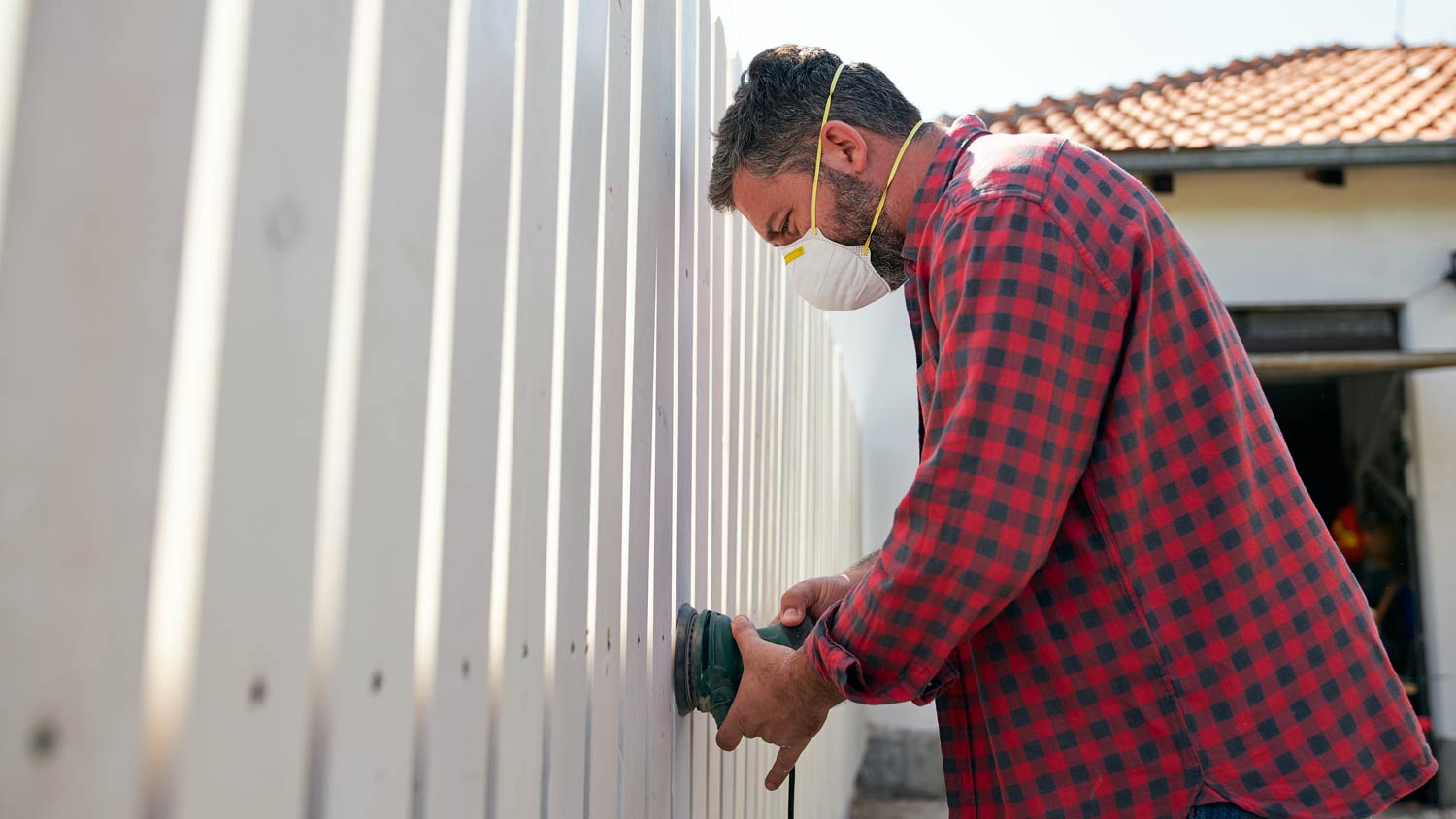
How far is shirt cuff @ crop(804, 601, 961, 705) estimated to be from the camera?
1445 mm

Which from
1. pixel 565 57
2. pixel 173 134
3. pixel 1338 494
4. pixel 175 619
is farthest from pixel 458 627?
pixel 1338 494

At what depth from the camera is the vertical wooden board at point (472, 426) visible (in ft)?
2.68

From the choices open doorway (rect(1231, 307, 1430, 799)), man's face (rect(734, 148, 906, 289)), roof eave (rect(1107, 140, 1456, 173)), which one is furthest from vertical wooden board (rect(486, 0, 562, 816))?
roof eave (rect(1107, 140, 1456, 173))

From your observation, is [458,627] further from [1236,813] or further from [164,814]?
[1236,813]

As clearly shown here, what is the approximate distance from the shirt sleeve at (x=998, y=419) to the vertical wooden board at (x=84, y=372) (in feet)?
3.29

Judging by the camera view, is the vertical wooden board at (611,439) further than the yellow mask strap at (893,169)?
No

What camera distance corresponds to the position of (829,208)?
1794 millimetres

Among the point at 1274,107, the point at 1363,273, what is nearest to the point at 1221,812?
the point at 1363,273

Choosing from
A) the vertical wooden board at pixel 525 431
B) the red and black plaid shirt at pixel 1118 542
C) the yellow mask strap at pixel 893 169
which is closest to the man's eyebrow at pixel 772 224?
the yellow mask strap at pixel 893 169

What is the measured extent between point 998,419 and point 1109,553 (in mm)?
262

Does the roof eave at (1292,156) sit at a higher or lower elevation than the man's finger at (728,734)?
higher

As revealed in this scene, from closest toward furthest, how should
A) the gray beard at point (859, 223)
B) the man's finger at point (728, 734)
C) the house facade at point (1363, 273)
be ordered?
1. the man's finger at point (728, 734)
2. the gray beard at point (859, 223)
3. the house facade at point (1363, 273)

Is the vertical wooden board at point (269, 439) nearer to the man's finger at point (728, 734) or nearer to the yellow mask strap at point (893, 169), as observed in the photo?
the man's finger at point (728, 734)

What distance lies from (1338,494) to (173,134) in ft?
39.3
